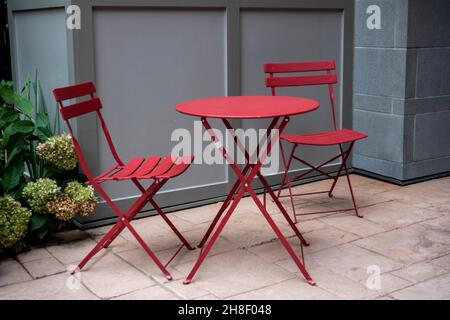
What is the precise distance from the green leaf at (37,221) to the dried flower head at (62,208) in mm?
78

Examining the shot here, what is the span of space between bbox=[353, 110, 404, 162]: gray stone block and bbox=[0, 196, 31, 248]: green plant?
3.10 metres

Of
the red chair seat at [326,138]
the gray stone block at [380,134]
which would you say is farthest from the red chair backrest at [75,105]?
the gray stone block at [380,134]

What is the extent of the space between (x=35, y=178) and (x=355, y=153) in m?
2.90

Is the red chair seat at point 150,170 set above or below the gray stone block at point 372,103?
below

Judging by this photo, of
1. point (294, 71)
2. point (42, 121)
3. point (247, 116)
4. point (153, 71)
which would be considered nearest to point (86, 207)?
point (42, 121)

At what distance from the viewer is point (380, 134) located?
5.49 meters

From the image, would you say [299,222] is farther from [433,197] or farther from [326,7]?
[326,7]

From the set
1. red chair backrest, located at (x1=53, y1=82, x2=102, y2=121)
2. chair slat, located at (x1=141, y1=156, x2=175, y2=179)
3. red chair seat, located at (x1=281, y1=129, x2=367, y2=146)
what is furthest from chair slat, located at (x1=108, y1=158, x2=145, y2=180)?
red chair seat, located at (x1=281, y1=129, x2=367, y2=146)

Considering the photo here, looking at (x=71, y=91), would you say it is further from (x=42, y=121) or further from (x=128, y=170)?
(x=42, y=121)

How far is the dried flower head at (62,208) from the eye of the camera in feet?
12.9

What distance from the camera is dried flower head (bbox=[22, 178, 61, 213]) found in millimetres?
3908

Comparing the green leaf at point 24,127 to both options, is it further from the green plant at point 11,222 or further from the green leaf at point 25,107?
the green plant at point 11,222

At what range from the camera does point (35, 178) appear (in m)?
4.25
